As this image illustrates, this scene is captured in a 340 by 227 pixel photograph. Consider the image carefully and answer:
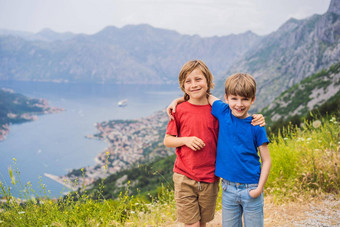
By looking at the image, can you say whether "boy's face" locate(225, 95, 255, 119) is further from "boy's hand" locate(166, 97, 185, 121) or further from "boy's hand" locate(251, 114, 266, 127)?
"boy's hand" locate(166, 97, 185, 121)

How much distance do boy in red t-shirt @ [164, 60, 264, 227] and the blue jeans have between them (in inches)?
6.6

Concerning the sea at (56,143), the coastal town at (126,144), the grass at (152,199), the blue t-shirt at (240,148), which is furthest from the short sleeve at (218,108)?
the coastal town at (126,144)

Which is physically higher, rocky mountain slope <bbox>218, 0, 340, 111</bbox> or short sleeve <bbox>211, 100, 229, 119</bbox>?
rocky mountain slope <bbox>218, 0, 340, 111</bbox>

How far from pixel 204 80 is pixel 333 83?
233 feet

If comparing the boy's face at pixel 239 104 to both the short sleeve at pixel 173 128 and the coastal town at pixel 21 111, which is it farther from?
the coastal town at pixel 21 111

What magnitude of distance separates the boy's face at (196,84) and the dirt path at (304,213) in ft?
6.15

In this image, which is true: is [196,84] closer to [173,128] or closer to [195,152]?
[173,128]

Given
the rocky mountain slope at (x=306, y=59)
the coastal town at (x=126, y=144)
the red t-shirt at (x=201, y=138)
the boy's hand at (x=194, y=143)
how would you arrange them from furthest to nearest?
the rocky mountain slope at (x=306, y=59)
the coastal town at (x=126, y=144)
the red t-shirt at (x=201, y=138)
the boy's hand at (x=194, y=143)

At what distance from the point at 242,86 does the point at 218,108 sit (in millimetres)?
298

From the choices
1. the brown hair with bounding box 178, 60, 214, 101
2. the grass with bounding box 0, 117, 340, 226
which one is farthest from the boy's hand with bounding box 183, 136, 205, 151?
the grass with bounding box 0, 117, 340, 226

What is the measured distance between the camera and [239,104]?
2115 millimetres

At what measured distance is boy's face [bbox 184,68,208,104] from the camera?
234 cm

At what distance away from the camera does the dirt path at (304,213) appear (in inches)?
122

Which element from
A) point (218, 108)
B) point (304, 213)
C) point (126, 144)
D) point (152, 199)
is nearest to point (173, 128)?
point (218, 108)
